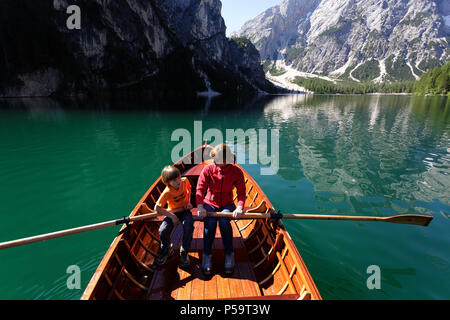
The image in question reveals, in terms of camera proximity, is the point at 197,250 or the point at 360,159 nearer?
the point at 197,250

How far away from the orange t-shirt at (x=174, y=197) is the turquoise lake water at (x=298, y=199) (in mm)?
2870

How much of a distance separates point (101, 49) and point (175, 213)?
94805 mm

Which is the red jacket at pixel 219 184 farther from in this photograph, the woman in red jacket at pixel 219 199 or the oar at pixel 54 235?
the oar at pixel 54 235

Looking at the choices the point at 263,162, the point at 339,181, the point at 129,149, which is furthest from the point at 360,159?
the point at 129,149

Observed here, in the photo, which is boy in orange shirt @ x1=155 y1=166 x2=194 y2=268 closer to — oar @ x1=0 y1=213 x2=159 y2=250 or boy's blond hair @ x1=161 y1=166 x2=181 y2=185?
boy's blond hair @ x1=161 y1=166 x2=181 y2=185

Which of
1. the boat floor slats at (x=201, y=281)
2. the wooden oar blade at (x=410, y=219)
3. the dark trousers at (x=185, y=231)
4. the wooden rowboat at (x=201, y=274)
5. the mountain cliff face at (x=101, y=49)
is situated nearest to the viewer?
the wooden rowboat at (x=201, y=274)

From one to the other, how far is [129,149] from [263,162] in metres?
10.4

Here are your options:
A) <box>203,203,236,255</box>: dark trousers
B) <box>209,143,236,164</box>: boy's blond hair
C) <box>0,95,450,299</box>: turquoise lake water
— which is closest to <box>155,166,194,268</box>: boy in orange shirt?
<box>203,203,236,255</box>: dark trousers

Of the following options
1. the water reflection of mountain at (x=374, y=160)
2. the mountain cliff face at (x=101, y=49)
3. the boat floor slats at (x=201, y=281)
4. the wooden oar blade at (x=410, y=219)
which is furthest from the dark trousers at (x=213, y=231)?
the mountain cliff face at (x=101, y=49)

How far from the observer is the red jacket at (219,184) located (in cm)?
487

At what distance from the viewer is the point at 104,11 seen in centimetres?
7562

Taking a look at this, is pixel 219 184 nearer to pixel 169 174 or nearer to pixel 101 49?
pixel 169 174

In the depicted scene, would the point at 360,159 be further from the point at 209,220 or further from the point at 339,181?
the point at 209,220

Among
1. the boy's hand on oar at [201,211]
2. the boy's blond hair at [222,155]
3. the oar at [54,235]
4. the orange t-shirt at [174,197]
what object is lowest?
the oar at [54,235]
